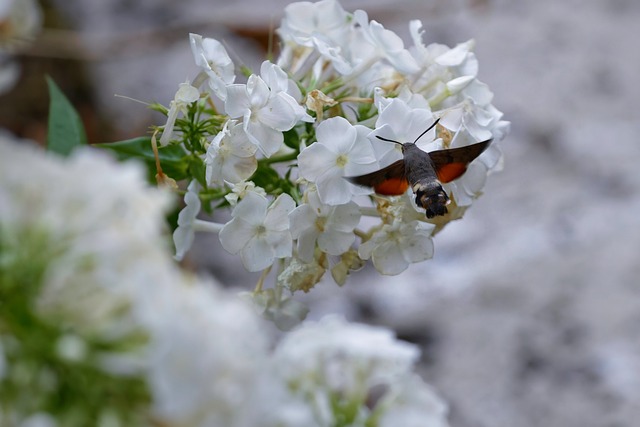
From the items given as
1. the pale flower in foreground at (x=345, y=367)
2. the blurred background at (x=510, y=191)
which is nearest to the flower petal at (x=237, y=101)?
the pale flower in foreground at (x=345, y=367)

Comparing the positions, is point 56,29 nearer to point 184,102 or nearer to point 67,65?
point 67,65

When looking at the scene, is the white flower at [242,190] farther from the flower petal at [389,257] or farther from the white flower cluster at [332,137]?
the flower petal at [389,257]

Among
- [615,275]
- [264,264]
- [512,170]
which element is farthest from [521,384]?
[264,264]

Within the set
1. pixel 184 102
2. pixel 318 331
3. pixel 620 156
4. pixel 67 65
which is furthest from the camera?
pixel 67 65

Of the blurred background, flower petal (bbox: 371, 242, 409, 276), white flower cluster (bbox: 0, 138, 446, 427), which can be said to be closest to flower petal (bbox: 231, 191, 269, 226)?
flower petal (bbox: 371, 242, 409, 276)

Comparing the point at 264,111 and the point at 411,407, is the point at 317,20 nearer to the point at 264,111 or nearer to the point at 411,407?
the point at 264,111

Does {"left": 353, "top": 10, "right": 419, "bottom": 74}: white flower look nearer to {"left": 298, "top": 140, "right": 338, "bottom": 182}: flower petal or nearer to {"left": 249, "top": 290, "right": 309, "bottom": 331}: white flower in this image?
{"left": 298, "top": 140, "right": 338, "bottom": 182}: flower petal
